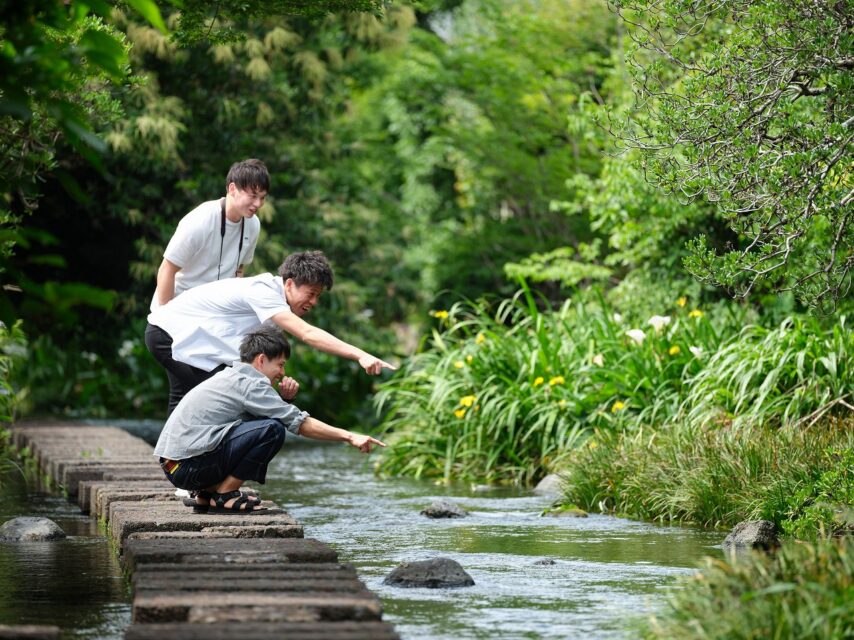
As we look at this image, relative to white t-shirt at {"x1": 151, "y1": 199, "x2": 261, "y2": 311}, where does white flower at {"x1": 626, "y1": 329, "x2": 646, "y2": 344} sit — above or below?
below

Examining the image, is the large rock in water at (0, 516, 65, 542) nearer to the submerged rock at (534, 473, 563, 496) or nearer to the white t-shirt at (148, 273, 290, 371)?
the white t-shirt at (148, 273, 290, 371)

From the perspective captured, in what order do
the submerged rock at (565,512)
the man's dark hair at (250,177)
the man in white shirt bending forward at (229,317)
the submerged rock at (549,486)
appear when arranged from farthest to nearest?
the submerged rock at (549,486)
the submerged rock at (565,512)
the man's dark hair at (250,177)
the man in white shirt bending forward at (229,317)

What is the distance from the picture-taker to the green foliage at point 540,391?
1093 cm

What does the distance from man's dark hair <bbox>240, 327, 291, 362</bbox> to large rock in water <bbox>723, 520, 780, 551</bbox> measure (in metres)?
2.58

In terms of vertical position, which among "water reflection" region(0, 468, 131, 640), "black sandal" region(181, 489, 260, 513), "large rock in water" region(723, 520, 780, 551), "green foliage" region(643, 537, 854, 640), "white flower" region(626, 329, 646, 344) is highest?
"white flower" region(626, 329, 646, 344)

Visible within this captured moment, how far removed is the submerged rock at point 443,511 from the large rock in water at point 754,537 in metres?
2.06

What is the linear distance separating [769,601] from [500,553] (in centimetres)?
283

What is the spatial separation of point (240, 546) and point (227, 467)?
43.2 inches

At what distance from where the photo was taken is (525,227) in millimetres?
21594

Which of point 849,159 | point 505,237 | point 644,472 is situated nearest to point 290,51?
point 505,237

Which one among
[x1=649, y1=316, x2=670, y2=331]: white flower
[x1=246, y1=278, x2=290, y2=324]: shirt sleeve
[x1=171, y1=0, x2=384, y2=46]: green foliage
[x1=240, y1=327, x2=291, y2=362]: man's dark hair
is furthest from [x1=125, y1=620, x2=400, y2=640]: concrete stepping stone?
[x1=649, y1=316, x2=670, y2=331]: white flower

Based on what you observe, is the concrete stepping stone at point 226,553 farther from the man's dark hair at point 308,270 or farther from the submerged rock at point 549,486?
the submerged rock at point 549,486

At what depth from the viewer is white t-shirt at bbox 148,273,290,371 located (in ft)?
23.4

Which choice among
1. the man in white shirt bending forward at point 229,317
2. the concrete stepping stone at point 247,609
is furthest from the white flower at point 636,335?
the concrete stepping stone at point 247,609
